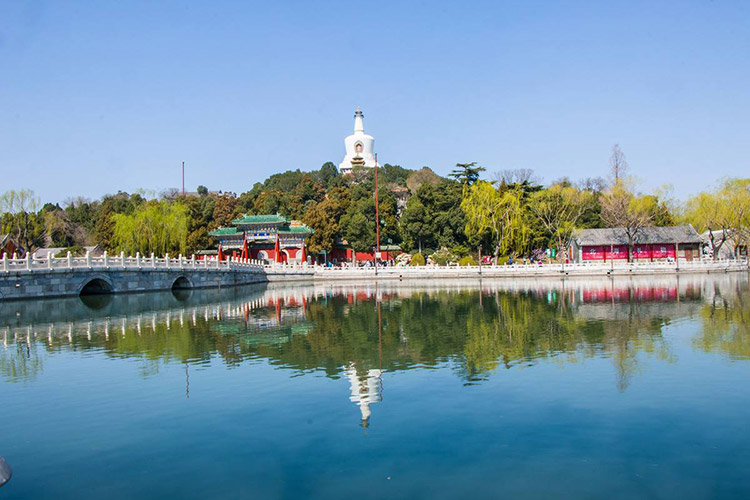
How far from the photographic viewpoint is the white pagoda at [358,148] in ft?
317

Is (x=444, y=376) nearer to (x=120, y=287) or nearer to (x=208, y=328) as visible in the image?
(x=208, y=328)

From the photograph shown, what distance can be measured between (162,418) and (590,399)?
6.59 meters

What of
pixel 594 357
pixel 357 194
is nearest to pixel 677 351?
pixel 594 357

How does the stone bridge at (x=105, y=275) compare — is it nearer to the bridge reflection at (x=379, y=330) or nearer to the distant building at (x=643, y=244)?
the bridge reflection at (x=379, y=330)

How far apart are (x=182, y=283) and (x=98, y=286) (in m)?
6.71

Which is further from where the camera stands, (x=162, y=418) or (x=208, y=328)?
(x=208, y=328)

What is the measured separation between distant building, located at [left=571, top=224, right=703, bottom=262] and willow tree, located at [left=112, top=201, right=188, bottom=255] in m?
31.8

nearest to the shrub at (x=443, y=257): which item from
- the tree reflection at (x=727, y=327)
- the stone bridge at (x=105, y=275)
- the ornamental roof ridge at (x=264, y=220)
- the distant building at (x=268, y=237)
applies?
the distant building at (x=268, y=237)

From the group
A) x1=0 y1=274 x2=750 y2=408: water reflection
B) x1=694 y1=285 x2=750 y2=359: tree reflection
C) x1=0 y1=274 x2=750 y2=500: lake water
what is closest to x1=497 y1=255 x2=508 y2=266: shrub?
x1=0 y1=274 x2=750 y2=408: water reflection

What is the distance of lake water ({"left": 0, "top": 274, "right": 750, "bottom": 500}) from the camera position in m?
7.22

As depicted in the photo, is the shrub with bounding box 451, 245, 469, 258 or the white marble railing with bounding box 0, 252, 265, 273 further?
the shrub with bounding box 451, 245, 469, 258

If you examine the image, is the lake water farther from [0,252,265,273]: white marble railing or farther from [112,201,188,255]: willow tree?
[112,201,188,255]: willow tree

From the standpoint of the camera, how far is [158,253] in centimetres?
4819

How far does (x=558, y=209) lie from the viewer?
5328 centimetres
